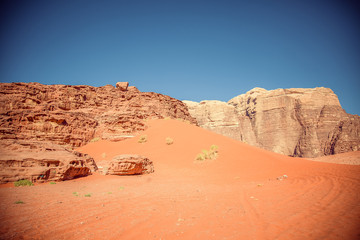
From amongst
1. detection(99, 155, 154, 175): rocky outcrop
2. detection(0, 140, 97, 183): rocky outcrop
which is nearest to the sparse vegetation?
detection(99, 155, 154, 175): rocky outcrop

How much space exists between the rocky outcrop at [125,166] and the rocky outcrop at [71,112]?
8.08m

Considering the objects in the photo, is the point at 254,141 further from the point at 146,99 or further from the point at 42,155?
the point at 42,155

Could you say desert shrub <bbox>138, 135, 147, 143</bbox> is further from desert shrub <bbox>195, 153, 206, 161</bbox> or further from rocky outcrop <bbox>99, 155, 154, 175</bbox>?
rocky outcrop <bbox>99, 155, 154, 175</bbox>

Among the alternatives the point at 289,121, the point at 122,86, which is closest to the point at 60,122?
the point at 122,86

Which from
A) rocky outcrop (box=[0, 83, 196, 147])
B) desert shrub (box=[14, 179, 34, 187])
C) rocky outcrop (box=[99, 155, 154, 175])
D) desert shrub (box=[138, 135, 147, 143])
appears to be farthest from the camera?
desert shrub (box=[138, 135, 147, 143])

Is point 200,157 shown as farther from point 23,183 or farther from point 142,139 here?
point 23,183

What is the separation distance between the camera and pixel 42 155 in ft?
24.5

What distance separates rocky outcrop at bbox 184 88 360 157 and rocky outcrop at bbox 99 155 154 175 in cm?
3978

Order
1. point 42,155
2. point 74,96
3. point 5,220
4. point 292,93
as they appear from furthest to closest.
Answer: point 292,93 < point 74,96 < point 42,155 < point 5,220

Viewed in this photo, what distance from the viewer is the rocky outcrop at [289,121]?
3726 centimetres

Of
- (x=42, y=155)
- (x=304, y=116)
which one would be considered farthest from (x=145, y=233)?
(x=304, y=116)

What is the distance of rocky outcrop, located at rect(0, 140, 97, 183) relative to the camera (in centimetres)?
633

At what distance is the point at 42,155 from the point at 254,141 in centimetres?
5815

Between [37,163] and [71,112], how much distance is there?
1221 centimetres
